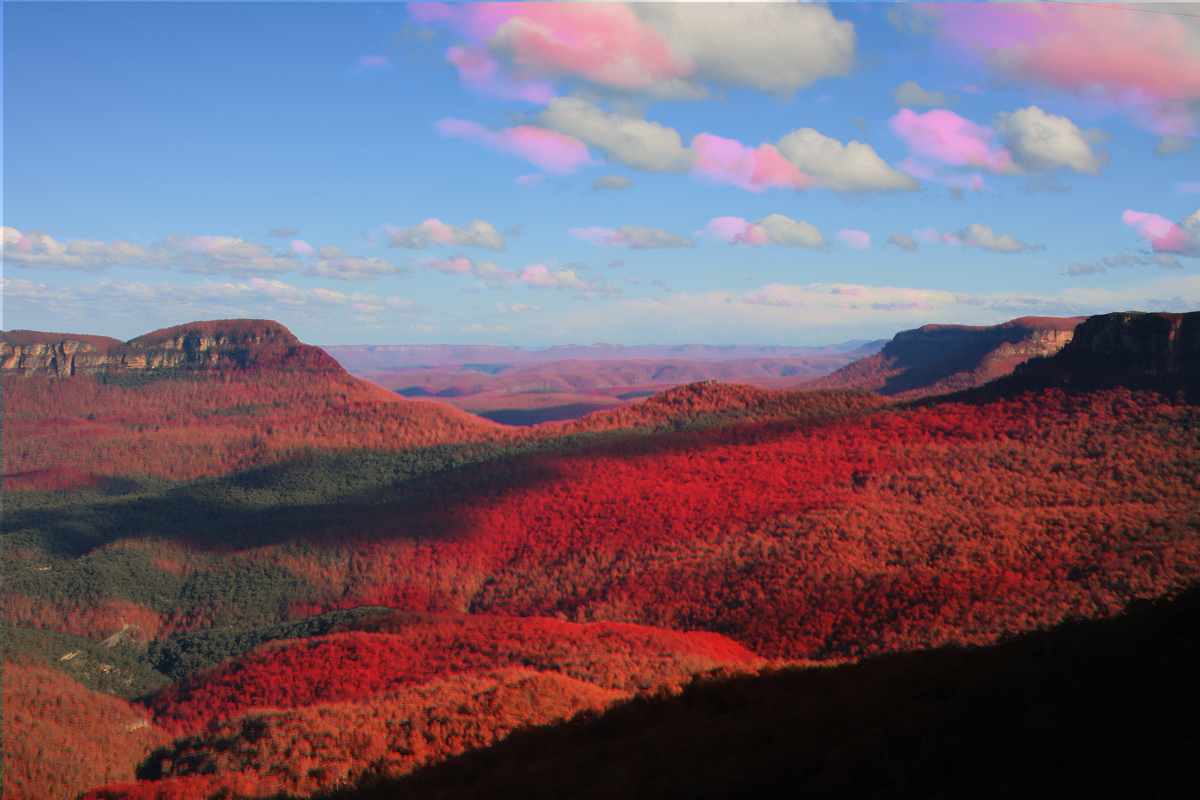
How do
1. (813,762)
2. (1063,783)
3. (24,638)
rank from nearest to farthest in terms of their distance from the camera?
(1063,783) < (813,762) < (24,638)

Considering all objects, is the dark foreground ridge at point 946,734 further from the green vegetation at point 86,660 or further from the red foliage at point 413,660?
the green vegetation at point 86,660

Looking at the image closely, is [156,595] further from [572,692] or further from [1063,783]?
[1063,783]

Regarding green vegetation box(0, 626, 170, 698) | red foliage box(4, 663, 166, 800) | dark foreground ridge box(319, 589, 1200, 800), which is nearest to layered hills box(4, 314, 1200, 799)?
dark foreground ridge box(319, 589, 1200, 800)

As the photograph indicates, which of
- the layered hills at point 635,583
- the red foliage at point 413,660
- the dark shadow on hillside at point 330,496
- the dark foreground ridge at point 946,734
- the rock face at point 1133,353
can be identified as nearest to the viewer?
the dark foreground ridge at point 946,734

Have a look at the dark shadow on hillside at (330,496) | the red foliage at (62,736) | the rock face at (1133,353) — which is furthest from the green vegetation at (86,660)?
the rock face at (1133,353)

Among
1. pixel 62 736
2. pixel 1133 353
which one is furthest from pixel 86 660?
pixel 1133 353

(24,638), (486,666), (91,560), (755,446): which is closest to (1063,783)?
(486,666)
